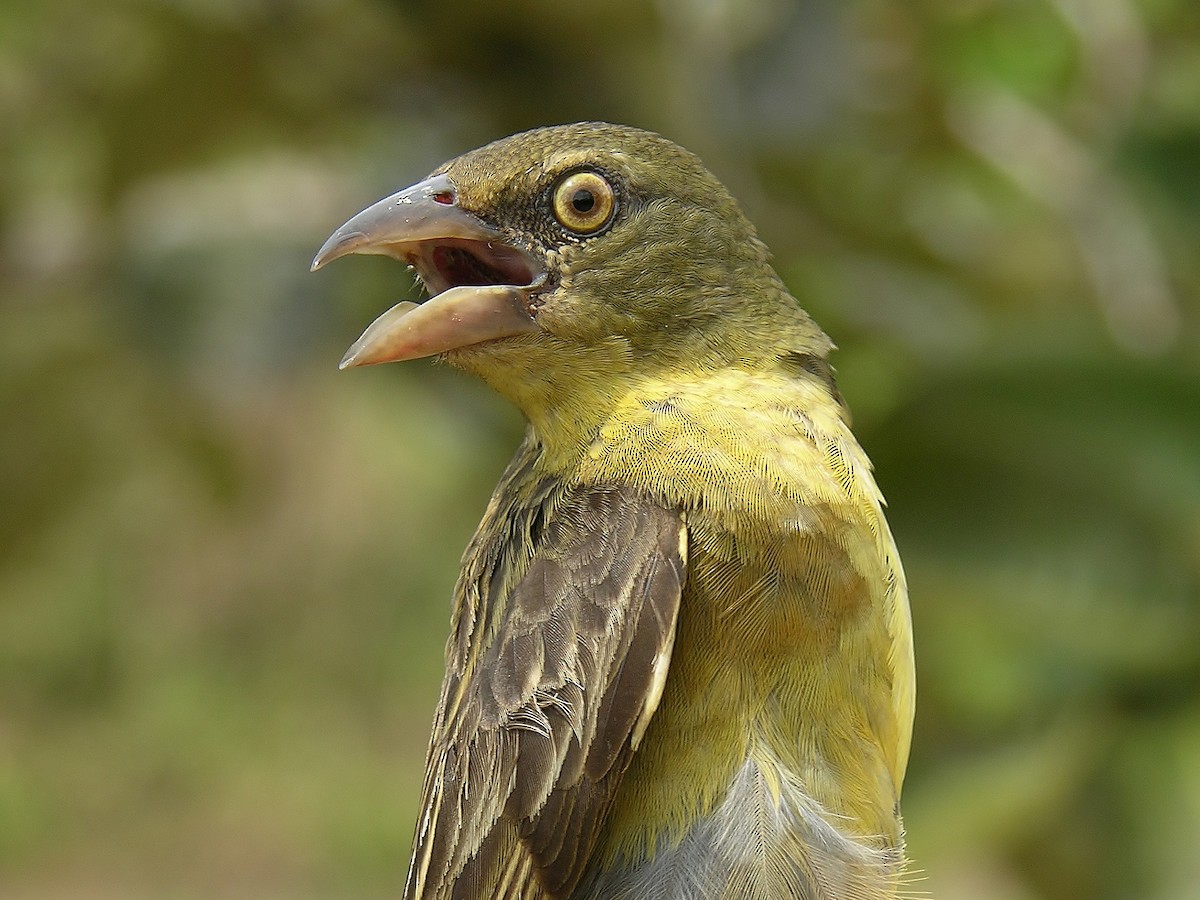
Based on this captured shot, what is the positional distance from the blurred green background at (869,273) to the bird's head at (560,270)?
4.97ft

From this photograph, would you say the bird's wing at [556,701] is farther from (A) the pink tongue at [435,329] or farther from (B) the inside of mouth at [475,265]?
(B) the inside of mouth at [475,265]

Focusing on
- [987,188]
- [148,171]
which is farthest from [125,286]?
[987,188]

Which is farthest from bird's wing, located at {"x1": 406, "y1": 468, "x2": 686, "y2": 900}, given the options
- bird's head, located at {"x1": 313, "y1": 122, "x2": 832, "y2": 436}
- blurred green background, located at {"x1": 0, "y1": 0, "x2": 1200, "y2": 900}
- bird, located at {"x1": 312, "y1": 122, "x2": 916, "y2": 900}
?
blurred green background, located at {"x1": 0, "y1": 0, "x2": 1200, "y2": 900}

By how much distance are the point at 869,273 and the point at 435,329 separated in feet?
8.35

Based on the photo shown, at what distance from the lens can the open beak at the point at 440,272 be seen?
2.27m

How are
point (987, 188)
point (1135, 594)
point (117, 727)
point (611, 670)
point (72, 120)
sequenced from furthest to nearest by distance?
point (117, 727)
point (987, 188)
point (72, 120)
point (1135, 594)
point (611, 670)

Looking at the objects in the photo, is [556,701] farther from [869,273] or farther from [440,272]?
[869,273]

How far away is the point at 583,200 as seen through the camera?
2.41 m

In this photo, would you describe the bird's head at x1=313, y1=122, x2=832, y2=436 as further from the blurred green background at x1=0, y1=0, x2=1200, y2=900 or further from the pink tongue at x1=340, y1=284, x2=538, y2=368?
the blurred green background at x1=0, y1=0, x2=1200, y2=900

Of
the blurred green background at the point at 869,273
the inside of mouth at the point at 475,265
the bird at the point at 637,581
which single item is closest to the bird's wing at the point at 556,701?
the bird at the point at 637,581

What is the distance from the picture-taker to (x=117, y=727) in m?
10.1

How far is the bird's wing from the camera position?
6.76ft

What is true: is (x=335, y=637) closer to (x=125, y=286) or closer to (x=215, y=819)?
(x=215, y=819)

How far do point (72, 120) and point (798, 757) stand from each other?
3589mm
